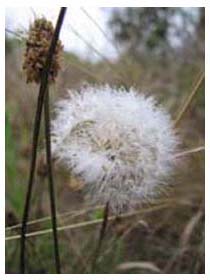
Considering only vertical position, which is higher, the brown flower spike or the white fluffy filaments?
the brown flower spike

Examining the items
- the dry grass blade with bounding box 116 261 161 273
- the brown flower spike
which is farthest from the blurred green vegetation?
the brown flower spike

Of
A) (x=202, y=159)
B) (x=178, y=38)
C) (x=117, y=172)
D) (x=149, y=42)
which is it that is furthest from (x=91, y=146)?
(x=149, y=42)

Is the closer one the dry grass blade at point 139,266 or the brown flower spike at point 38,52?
the brown flower spike at point 38,52

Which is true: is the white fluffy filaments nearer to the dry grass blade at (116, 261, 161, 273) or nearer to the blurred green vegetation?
the blurred green vegetation

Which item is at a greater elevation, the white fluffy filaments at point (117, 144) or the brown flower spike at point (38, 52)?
the brown flower spike at point (38, 52)

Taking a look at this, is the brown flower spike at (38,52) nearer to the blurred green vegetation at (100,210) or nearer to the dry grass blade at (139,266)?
the blurred green vegetation at (100,210)

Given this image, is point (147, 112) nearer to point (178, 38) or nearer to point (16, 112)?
point (16, 112)

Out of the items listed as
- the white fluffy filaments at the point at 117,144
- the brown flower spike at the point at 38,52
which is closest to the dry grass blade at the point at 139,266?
the white fluffy filaments at the point at 117,144

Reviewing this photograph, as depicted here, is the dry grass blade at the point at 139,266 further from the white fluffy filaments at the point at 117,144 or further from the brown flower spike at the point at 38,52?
the brown flower spike at the point at 38,52
